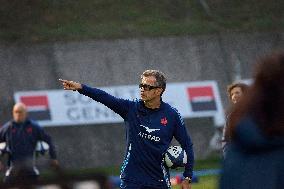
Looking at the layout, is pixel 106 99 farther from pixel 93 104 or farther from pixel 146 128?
pixel 93 104

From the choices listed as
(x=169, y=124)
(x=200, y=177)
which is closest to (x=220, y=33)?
→ (x=200, y=177)

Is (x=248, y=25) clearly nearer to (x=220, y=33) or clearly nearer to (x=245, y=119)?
(x=220, y=33)

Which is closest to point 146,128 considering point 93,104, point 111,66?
point 93,104

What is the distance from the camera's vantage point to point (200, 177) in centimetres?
2103

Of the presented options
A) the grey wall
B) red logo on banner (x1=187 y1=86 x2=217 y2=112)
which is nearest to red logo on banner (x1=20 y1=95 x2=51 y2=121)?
the grey wall

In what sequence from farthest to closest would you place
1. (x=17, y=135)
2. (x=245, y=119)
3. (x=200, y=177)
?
(x=200, y=177) → (x=17, y=135) → (x=245, y=119)

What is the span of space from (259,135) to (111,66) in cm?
2258

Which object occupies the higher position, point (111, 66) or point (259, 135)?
point (259, 135)

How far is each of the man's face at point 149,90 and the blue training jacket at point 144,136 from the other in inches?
4.4

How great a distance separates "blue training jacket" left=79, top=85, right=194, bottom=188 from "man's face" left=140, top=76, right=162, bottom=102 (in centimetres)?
11

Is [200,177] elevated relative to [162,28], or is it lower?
lower

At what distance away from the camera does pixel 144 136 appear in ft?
34.7

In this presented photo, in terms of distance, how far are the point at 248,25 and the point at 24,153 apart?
522 inches

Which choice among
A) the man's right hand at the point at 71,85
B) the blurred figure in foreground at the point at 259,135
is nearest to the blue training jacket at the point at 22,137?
the man's right hand at the point at 71,85
